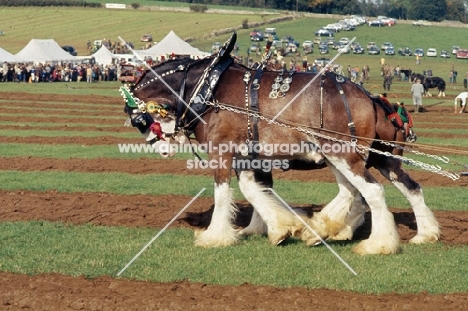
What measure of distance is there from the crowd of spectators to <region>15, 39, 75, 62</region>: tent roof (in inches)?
39.1

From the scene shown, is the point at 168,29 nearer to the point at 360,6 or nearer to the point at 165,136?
the point at 360,6

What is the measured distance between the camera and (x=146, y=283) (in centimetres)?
969

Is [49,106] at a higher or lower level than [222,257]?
lower

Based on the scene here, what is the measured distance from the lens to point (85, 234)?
12.4 meters

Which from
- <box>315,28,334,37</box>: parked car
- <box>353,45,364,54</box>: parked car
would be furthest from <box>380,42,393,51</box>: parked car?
<box>315,28,334,37</box>: parked car

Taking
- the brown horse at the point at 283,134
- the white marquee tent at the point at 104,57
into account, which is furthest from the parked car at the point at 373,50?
the brown horse at the point at 283,134

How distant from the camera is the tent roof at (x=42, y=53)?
2557 inches

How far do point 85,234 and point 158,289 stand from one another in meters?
3.28

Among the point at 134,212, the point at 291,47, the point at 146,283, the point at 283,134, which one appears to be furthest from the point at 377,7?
the point at 146,283

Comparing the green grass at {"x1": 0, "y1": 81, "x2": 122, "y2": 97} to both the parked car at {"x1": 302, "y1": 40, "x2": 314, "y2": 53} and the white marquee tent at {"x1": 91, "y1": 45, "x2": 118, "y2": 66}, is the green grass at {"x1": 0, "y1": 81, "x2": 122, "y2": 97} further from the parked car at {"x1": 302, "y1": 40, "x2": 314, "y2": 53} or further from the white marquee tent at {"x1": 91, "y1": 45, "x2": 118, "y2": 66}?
the parked car at {"x1": 302, "y1": 40, "x2": 314, "y2": 53}

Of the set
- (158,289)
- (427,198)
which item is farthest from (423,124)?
(158,289)

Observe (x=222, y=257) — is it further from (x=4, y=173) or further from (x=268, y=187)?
(x=4, y=173)

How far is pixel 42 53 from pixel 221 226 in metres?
56.9

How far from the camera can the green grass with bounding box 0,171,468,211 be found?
16125 millimetres
